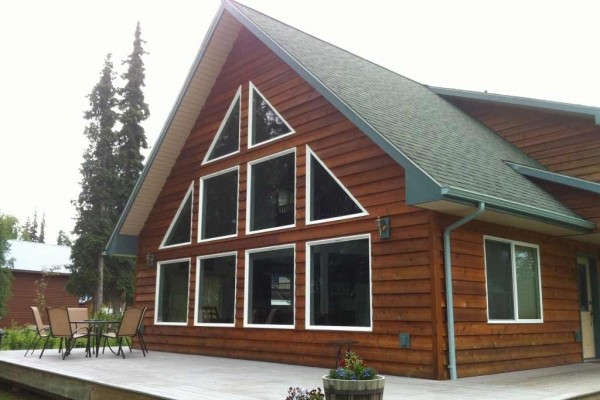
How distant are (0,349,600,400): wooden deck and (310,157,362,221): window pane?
2112mm

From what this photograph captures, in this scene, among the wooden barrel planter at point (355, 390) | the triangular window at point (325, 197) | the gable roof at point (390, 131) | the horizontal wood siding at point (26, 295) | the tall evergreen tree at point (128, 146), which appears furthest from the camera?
the horizontal wood siding at point (26, 295)

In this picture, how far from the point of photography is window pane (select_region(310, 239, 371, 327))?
730cm

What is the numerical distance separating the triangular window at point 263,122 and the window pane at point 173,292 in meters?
2.79

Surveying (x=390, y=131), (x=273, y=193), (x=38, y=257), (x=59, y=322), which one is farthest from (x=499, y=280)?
(x=38, y=257)

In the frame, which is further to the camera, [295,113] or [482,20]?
[482,20]

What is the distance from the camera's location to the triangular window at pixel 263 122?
9133mm

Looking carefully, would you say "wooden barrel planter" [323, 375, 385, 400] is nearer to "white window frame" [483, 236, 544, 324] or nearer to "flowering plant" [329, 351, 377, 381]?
"flowering plant" [329, 351, 377, 381]

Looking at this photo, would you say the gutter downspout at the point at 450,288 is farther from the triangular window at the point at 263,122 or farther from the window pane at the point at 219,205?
the window pane at the point at 219,205

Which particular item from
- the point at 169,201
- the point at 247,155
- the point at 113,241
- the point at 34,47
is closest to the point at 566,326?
the point at 247,155

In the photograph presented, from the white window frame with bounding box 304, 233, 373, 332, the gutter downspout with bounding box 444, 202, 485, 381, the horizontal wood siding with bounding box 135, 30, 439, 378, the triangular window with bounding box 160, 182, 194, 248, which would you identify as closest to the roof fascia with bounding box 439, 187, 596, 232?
the gutter downspout with bounding box 444, 202, 485, 381

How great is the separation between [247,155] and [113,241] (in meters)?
3.98

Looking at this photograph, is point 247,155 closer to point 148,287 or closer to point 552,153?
point 148,287

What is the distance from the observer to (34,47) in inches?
618

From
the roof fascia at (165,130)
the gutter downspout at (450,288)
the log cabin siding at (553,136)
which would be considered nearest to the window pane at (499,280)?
the gutter downspout at (450,288)
